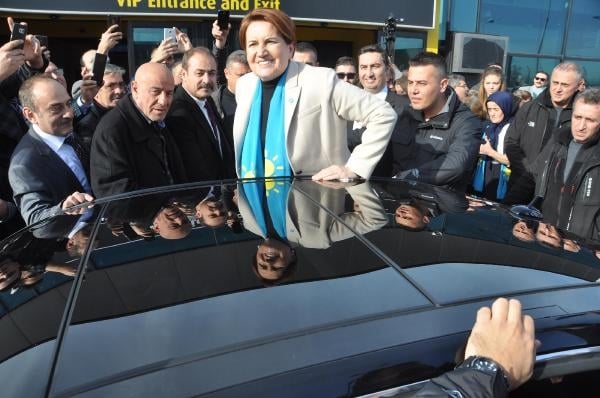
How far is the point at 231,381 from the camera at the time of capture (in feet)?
2.61

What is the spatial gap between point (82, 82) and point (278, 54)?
6.91 ft

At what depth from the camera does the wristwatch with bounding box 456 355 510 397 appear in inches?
34.1

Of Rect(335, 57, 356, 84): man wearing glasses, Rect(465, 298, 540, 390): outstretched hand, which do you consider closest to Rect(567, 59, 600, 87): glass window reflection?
Rect(335, 57, 356, 84): man wearing glasses

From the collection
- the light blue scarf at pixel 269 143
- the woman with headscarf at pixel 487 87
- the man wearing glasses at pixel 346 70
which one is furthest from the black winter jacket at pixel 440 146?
the woman with headscarf at pixel 487 87

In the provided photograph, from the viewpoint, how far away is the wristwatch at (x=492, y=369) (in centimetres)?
87

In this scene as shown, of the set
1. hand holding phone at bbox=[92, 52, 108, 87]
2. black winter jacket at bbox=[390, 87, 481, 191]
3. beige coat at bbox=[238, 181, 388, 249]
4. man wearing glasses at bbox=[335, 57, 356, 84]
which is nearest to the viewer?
beige coat at bbox=[238, 181, 388, 249]

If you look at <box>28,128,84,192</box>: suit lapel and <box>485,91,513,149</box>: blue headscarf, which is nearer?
<box>28,128,84,192</box>: suit lapel

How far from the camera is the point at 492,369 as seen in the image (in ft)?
2.88

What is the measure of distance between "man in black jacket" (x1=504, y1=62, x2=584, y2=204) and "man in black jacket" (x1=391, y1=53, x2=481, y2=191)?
1.13 m

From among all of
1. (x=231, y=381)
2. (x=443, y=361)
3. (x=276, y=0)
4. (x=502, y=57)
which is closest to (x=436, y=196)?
(x=443, y=361)

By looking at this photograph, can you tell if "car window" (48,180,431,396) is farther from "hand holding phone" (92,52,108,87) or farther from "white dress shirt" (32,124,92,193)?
"hand holding phone" (92,52,108,87)

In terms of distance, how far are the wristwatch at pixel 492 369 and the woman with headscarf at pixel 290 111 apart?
4.80 feet

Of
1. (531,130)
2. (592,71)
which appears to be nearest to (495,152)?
(531,130)

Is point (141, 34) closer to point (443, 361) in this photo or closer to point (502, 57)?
point (502, 57)
